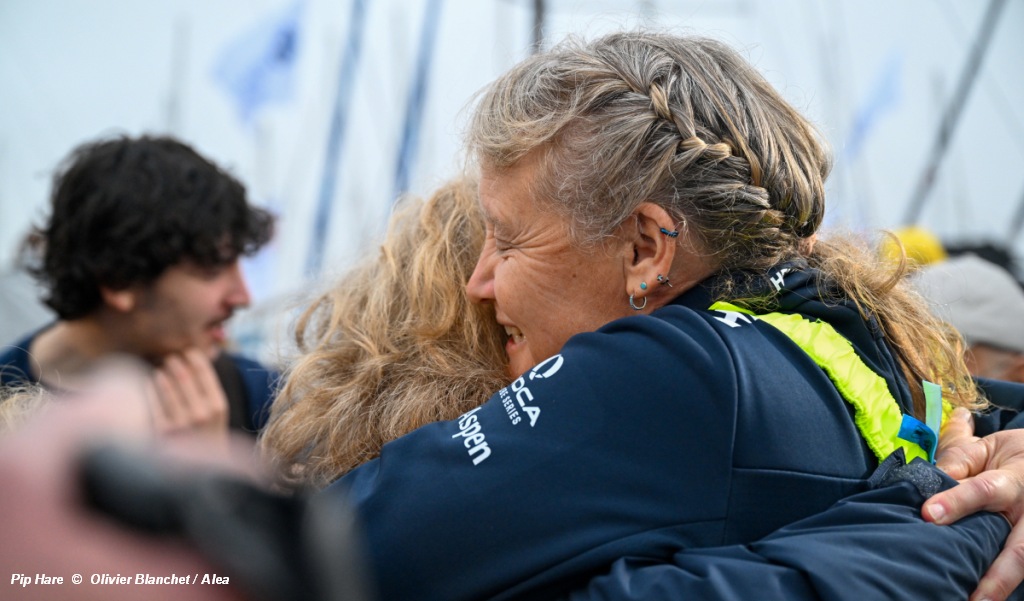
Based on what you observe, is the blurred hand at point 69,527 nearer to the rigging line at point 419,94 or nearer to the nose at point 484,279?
the nose at point 484,279

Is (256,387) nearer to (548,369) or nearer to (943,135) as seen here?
(548,369)

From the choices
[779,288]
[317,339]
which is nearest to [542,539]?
[779,288]

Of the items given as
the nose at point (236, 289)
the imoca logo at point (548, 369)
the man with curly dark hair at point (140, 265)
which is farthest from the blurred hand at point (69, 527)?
the nose at point (236, 289)

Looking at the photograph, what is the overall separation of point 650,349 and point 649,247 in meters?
0.39

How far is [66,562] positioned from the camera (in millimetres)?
625

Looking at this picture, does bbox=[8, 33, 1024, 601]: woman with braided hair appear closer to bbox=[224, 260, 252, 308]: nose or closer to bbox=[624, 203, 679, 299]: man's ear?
bbox=[624, 203, 679, 299]: man's ear

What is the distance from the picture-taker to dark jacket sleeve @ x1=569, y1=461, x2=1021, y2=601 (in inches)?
52.1

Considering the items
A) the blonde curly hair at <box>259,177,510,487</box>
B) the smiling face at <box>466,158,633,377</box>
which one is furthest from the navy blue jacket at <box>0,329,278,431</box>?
the smiling face at <box>466,158,633,377</box>

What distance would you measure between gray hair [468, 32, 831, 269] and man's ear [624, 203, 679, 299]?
3 cm

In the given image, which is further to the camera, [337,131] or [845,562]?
[337,131]

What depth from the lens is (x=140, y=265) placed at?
335 centimetres

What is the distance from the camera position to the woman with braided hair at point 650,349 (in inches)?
56.2

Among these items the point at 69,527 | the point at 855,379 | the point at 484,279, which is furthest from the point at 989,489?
the point at 69,527

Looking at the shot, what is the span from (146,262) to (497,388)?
1.97m
